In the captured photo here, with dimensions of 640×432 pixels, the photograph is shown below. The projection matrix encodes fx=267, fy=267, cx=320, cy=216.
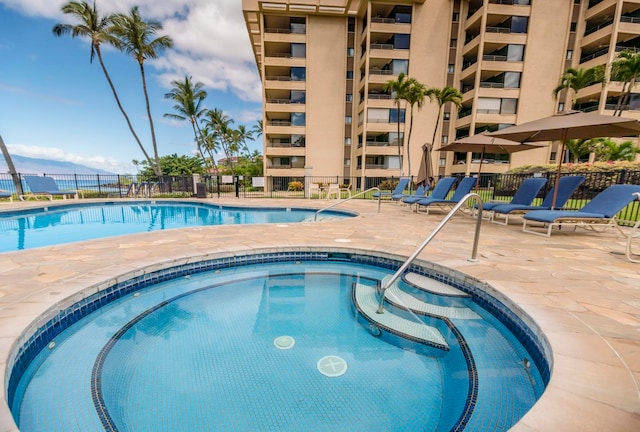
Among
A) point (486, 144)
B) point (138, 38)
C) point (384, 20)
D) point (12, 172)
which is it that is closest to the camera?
point (486, 144)

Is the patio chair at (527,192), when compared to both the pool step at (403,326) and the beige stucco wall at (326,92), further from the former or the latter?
the beige stucco wall at (326,92)

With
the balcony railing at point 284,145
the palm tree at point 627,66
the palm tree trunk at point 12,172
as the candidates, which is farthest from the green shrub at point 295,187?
the palm tree at point 627,66

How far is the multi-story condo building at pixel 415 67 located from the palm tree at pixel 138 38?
291 inches

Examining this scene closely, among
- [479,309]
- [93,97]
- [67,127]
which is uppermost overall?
[93,97]

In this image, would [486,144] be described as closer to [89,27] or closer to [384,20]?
[384,20]

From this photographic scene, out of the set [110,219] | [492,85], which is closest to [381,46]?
[492,85]

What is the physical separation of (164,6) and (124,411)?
987 inches

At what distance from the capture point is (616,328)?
6.51 ft

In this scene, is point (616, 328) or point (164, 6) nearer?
point (616, 328)

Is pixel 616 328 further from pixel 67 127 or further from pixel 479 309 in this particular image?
pixel 67 127

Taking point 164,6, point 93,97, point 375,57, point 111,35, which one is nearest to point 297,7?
point 375,57

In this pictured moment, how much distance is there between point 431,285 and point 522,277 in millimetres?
982

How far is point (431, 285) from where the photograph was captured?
3.44m

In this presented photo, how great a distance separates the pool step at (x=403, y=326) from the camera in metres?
2.50
